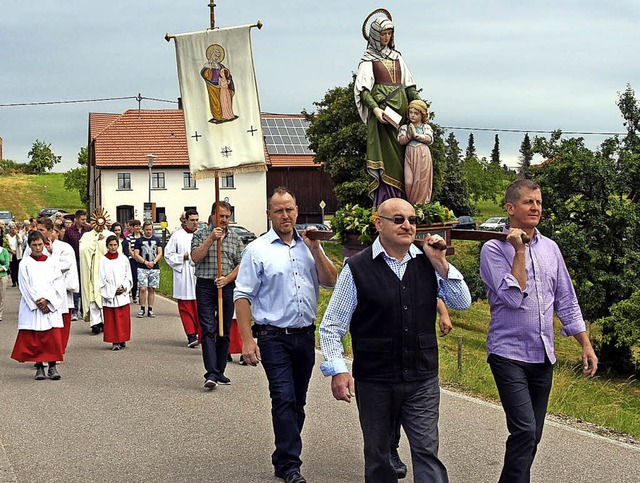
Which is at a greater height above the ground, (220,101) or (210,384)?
(220,101)

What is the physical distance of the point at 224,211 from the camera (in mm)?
10523

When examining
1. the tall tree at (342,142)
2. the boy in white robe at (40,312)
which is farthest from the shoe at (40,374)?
the tall tree at (342,142)

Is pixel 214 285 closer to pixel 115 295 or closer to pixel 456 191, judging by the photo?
pixel 115 295

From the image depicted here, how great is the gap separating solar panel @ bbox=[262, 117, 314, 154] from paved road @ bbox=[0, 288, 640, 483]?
65.3 meters

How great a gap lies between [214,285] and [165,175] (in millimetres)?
61782

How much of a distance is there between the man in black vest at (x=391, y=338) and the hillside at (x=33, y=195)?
89268 mm

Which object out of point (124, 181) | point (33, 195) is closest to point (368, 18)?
point (124, 181)

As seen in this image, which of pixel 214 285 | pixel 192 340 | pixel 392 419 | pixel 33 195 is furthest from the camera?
pixel 33 195

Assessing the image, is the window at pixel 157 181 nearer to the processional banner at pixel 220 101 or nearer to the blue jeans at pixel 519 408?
the processional banner at pixel 220 101

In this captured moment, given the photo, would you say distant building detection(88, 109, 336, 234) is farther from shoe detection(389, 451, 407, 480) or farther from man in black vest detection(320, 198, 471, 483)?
man in black vest detection(320, 198, 471, 483)

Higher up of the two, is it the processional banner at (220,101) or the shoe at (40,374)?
the processional banner at (220,101)

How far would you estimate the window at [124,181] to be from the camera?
70375 millimetres

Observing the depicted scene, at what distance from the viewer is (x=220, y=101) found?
10281mm

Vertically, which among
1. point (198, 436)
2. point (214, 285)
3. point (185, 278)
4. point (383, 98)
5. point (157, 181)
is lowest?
point (198, 436)
